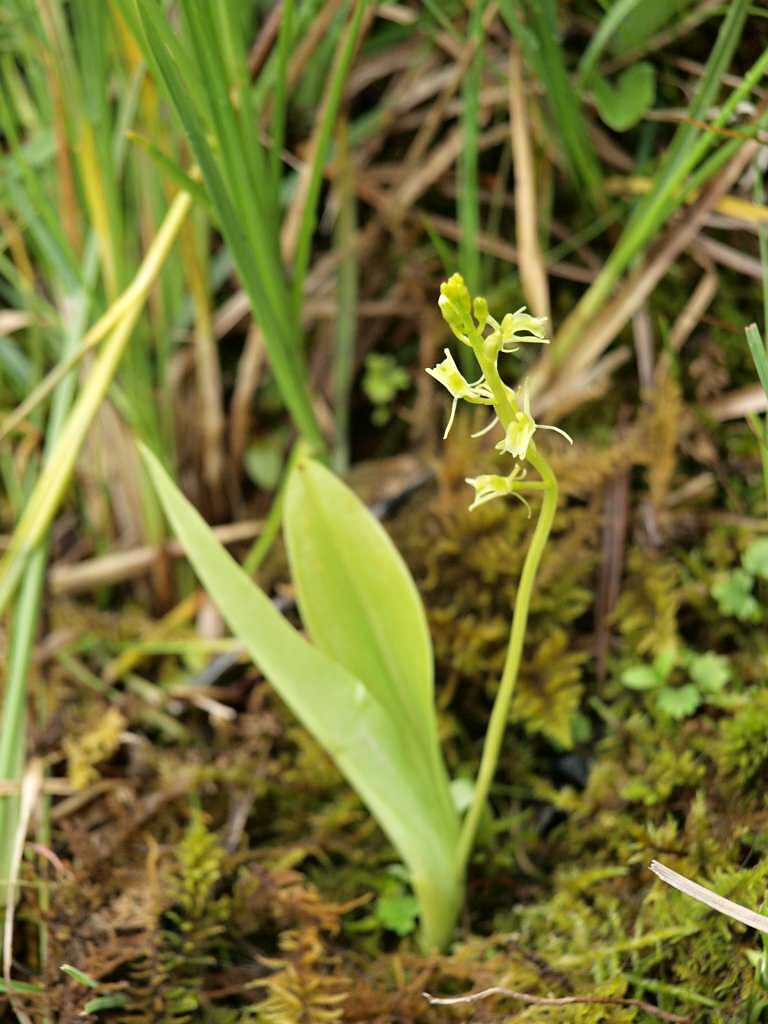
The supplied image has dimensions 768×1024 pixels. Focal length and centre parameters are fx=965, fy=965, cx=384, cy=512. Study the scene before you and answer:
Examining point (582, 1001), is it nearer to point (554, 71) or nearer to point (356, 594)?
point (356, 594)

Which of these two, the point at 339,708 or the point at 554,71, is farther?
the point at 554,71

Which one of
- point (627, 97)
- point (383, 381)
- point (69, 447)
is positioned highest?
point (627, 97)

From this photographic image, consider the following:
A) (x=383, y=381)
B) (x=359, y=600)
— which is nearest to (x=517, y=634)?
(x=359, y=600)

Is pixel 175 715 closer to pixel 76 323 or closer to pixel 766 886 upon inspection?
pixel 76 323

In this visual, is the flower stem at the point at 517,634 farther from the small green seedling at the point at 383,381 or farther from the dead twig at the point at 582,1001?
the small green seedling at the point at 383,381

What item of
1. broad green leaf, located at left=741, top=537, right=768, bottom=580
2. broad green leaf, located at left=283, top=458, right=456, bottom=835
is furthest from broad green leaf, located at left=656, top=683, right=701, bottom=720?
broad green leaf, located at left=283, top=458, right=456, bottom=835

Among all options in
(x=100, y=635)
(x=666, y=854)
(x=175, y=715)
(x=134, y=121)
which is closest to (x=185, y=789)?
(x=175, y=715)
